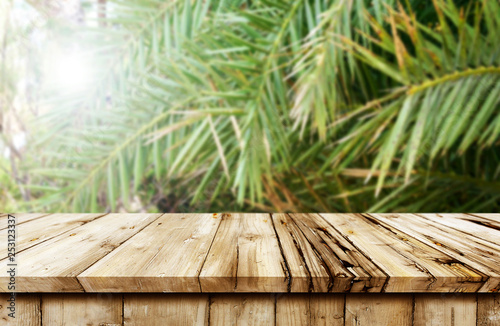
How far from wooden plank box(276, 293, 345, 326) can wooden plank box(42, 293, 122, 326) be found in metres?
0.16

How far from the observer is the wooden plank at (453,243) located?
36 cm

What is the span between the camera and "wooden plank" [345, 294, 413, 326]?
37cm

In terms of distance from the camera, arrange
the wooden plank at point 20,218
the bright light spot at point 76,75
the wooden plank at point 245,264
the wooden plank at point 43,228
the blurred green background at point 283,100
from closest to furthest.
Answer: the wooden plank at point 245,264, the wooden plank at point 43,228, the wooden plank at point 20,218, the blurred green background at point 283,100, the bright light spot at point 76,75

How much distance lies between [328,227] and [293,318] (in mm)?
196

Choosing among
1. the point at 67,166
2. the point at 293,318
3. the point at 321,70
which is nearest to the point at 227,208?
the point at 67,166

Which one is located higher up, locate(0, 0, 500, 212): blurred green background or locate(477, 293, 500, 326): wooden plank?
locate(0, 0, 500, 212): blurred green background

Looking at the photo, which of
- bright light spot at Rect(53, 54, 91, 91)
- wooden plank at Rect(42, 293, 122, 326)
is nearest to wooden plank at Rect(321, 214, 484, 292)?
wooden plank at Rect(42, 293, 122, 326)

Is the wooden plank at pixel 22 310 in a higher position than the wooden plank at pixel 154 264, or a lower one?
lower

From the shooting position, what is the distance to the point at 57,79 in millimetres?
1260

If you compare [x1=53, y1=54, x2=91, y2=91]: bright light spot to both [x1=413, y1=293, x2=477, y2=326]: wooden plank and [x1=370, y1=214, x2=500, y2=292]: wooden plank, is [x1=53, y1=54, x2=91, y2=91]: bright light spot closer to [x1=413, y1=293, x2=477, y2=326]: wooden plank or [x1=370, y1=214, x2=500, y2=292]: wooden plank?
[x1=370, y1=214, x2=500, y2=292]: wooden plank

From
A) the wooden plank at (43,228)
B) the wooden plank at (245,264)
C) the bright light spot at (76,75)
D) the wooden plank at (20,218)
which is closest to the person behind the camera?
the wooden plank at (245,264)

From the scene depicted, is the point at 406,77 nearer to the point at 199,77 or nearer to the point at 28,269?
the point at 199,77

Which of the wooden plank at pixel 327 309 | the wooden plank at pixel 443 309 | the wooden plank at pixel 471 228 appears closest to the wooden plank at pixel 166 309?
the wooden plank at pixel 327 309

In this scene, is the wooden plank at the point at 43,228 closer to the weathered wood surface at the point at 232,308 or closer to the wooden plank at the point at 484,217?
the weathered wood surface at the point at 232,308
